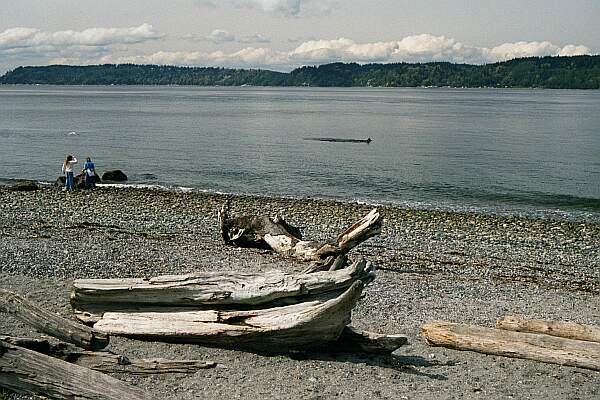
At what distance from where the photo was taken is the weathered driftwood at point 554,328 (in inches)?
472

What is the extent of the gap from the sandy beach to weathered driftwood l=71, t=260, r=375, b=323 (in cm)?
74

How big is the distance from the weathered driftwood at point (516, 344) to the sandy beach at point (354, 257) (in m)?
0.17

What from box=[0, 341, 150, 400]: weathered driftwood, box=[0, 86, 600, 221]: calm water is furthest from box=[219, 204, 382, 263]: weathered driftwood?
box=[0, 86, 600, 221]: calm water

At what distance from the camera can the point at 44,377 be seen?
8336 millimetres

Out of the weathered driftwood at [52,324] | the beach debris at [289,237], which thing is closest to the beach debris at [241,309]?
the weathered driftwood at [52,324]

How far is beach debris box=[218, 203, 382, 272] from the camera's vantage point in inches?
698

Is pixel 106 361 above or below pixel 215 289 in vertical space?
below

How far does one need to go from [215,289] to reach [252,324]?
0.89m

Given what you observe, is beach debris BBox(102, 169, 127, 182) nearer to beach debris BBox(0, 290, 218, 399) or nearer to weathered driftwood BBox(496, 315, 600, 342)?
beach debris BBox(0, 290, 218, 399)

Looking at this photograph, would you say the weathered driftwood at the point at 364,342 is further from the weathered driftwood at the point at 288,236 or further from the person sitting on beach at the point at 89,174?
the person sitting on beach at the point at 89,174

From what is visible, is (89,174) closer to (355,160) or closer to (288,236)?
(288,236)

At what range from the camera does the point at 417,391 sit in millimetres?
10273

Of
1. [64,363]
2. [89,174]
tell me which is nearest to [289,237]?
[64,363]

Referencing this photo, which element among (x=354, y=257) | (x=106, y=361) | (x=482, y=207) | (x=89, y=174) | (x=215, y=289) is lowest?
(x=482, y=207)
